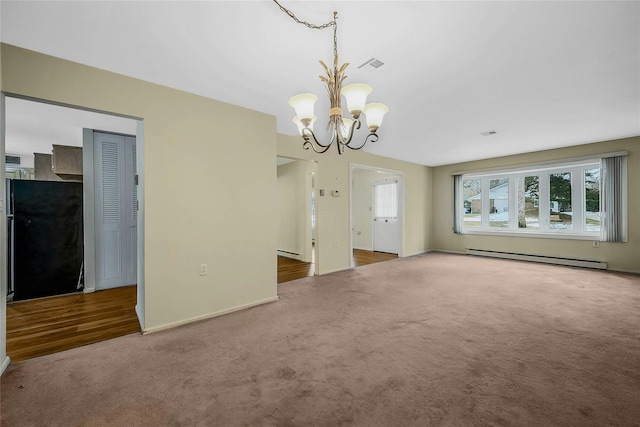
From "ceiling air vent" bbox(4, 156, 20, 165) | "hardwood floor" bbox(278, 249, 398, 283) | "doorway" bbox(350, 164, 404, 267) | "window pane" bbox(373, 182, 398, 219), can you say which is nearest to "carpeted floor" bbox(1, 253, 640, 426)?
"hardwood floor" bbox(278, 249, 398, 283)

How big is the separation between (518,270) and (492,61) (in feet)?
14.2

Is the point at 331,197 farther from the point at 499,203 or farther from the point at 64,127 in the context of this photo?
the point at 499,203

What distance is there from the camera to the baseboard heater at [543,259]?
5023 millimetres

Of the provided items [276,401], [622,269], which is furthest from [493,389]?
[622,269]

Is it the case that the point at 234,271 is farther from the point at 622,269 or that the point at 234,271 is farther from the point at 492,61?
the point at 622,269

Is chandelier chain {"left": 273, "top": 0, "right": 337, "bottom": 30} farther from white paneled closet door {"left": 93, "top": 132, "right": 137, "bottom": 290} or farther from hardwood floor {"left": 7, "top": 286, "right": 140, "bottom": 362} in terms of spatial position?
white paneled closet door {"left": 93, "top": 132, "right": 137, "bottom": 290}

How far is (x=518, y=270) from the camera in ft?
16.3

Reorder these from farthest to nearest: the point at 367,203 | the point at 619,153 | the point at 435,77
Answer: the point at 367,203
the point at 619,153
the point at 435,77

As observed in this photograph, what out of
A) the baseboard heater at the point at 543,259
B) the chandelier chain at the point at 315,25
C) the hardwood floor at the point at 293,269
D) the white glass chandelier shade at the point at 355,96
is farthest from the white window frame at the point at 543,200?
the chandelier chain at the point at 315,25

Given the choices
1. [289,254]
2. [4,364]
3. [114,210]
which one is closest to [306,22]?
[4,364]

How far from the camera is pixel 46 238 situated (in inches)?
145

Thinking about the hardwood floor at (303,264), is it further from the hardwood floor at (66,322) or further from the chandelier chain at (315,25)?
the chandelier chain at (315,25)

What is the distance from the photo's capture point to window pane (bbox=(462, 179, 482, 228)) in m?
6.79

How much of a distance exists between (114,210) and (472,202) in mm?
7854
